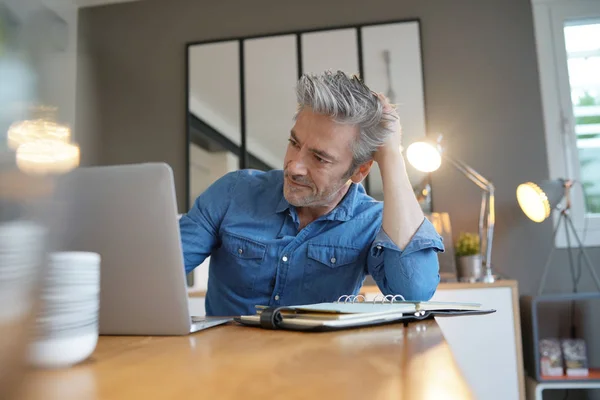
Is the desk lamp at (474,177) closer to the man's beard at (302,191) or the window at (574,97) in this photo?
the window at (574,97)

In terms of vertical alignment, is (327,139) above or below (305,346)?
above

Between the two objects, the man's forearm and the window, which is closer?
the man's forearm

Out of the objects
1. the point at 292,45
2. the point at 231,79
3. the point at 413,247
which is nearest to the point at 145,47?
the point at 231,79

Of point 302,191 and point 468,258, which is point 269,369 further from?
point 468,258

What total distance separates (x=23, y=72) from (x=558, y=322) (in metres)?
2.76

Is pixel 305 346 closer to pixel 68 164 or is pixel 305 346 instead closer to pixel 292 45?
pixel 68 164

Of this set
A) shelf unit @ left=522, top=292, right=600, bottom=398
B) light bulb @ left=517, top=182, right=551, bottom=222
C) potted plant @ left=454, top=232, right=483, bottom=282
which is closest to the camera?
shelf unit @ left=522, top=292, right=600, bottom=398

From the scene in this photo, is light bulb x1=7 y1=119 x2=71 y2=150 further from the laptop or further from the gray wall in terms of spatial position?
the gray wall

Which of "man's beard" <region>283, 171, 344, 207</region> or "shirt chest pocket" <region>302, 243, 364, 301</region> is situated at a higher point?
"man's beard" <region>283, 171, 344, 207</region>

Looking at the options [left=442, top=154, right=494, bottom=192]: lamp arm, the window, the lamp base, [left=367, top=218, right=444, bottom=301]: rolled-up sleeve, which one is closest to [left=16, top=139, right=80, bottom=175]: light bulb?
[left=367, top=218, right=444, bottom=301]: rolled-up sleeve

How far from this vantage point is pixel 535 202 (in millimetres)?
2223

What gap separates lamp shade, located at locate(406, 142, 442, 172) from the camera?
7.29 ft

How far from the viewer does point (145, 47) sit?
10.4ft

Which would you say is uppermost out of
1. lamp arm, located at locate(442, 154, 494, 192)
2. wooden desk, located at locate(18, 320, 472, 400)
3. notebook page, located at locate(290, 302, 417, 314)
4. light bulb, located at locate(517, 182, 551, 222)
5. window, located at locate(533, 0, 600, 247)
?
window, located at locate(533, 0, 600, 247)
